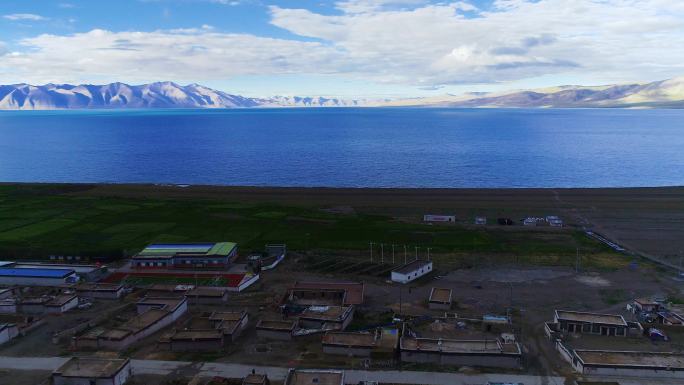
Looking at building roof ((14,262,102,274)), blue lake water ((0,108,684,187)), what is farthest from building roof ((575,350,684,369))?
blue lake water ((0,108,684,187))

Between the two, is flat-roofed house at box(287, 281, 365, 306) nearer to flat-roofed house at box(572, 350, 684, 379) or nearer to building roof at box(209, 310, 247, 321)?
building roof at box(209, 310, 247, 321)

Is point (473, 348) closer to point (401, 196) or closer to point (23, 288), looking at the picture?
point (23, 288)

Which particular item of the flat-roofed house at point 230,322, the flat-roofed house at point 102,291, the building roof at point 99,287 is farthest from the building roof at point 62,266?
the flat-roofed house at point 230,322

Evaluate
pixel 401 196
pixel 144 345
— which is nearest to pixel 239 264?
pixel 144 345

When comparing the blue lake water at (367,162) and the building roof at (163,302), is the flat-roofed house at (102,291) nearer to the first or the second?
the building roof at (163,302)

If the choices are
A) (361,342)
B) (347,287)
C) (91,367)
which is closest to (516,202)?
(347,287)
